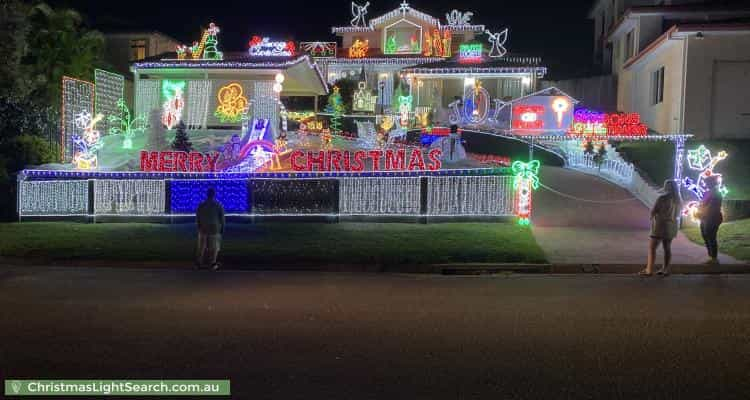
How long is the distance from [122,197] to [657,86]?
2031cm

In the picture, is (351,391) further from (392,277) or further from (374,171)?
(374,171)

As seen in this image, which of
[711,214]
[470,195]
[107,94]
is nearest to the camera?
[711,214]

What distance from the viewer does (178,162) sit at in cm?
1909

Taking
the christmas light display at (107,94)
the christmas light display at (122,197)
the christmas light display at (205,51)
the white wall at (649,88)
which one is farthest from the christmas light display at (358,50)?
the christmas light display at (122,197)

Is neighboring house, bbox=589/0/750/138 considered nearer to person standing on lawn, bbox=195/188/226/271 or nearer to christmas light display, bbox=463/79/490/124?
christmas light display, bbox=463/79/490/124

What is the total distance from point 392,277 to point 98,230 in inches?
324

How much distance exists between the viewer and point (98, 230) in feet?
56.6

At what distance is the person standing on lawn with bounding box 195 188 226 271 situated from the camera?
1320 cm

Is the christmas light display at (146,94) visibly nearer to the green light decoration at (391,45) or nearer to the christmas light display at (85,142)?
the christmas light display at (85,142)

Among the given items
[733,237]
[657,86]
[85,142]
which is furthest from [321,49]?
[733,237]

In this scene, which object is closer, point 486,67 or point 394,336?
point 394,336

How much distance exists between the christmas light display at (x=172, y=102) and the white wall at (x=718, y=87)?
18.3 metres

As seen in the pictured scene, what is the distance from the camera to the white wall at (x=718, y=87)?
23828 millimetres

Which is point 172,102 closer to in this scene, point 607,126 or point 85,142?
point 85,142
